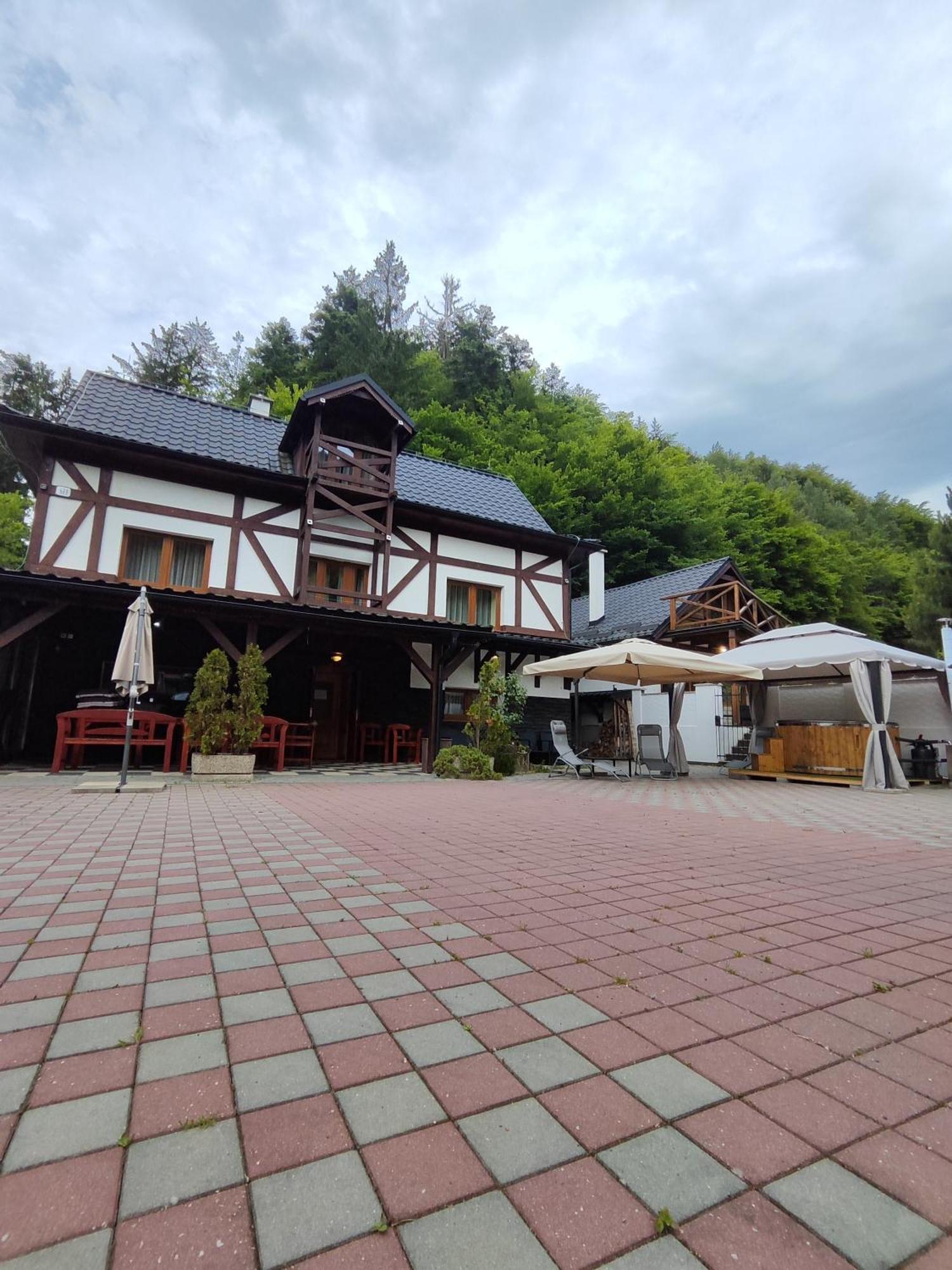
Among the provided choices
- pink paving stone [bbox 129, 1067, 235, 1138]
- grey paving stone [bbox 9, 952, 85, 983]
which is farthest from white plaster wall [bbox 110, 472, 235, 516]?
pink paving stone [bbox 129, 1067, 235, 1138]

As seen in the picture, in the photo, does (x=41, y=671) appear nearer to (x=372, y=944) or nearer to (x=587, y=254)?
(x=372, y=944)

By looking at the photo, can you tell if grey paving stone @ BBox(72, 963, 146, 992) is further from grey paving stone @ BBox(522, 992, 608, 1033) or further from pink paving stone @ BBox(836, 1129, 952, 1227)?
pink paving stone @ BBox(836, 1129, 952, 1227)

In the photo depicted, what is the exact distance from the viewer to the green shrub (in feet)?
29.3

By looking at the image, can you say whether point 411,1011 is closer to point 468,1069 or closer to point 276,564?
point 468,1069

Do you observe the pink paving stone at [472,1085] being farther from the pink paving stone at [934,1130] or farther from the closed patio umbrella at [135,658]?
the closed patio umbrella at [135,658]

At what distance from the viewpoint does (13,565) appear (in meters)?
18.9

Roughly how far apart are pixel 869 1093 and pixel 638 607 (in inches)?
657

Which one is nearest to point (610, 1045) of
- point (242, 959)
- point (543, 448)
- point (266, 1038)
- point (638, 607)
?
point (266, 1038)

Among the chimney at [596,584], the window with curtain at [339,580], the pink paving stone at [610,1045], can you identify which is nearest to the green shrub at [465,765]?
the window with curtain at [339,580]

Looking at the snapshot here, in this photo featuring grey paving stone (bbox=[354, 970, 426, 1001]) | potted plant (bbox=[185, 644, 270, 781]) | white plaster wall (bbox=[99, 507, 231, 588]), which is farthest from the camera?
white plaster wall (bbox=[99, 507, 231, 588])

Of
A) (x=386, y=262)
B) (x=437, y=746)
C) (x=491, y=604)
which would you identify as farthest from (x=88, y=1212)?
(x=386, y=262)

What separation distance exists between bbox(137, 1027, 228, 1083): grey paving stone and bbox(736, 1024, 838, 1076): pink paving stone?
1394 millimetres

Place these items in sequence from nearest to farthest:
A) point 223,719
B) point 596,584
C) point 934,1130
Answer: point 934,1130
point 223,719
point 596,584

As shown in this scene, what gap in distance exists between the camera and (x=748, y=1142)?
3.82ft
